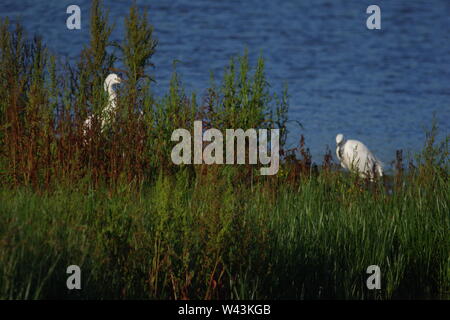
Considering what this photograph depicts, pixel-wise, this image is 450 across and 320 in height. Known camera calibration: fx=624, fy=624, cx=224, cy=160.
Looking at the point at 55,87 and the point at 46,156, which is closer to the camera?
the point at 46,156

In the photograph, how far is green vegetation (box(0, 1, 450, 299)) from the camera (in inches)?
179

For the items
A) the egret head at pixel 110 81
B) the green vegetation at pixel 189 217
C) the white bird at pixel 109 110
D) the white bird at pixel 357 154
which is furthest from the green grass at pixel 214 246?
the white bird at pixel 357 154

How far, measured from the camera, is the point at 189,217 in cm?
505

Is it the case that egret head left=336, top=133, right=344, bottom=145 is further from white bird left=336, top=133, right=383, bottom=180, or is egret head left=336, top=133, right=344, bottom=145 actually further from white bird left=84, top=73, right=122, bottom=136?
white bird left=84, top=73, right=122, bottom=136

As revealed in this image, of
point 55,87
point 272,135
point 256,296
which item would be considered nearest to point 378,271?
point 256,296

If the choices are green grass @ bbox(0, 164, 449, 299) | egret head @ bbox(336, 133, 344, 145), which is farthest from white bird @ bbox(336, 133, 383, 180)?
green grass @ bbox(0, 164, 449, 299)

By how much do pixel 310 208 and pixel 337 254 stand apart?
26.5 inches

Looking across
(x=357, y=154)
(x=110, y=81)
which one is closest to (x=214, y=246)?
(x=110, y=81)

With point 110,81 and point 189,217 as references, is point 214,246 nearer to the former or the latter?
point 189,217

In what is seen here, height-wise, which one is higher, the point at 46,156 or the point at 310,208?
the point at 46,156

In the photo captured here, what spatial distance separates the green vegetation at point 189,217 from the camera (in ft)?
14.9

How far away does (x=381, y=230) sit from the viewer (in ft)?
19.8

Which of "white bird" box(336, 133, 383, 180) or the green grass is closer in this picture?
the green grass
